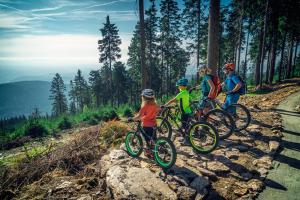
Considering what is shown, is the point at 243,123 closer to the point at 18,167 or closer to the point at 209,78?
the point at 209,78

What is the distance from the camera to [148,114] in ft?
18.4

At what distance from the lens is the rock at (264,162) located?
488 centimetres

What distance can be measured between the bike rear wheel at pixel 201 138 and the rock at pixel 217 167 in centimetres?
44

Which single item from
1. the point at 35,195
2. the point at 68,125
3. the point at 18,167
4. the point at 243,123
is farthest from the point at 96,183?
the point at 68,125

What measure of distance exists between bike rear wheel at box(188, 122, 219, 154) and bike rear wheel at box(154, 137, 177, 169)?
3.27ft

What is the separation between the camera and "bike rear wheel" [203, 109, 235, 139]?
598 cm

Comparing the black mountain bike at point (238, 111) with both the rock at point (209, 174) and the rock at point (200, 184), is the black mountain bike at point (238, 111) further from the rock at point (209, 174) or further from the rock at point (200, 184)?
the rock at point (200, 184)

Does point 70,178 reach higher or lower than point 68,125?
higher

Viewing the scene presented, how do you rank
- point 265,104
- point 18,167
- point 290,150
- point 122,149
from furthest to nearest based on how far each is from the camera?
1. point 265,104
2. point 122,149
3. point 18,167
4. point 290,150

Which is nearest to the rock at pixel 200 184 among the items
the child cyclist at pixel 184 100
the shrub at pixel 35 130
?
the child cyclist at pixel 184 100

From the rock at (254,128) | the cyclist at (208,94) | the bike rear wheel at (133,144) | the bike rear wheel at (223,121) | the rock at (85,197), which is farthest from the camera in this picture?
the rock at (254,128)

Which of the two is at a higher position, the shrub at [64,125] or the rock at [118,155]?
the rock at [118,155]

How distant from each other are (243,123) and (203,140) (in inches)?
82.7

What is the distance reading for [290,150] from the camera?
561 centimetres
